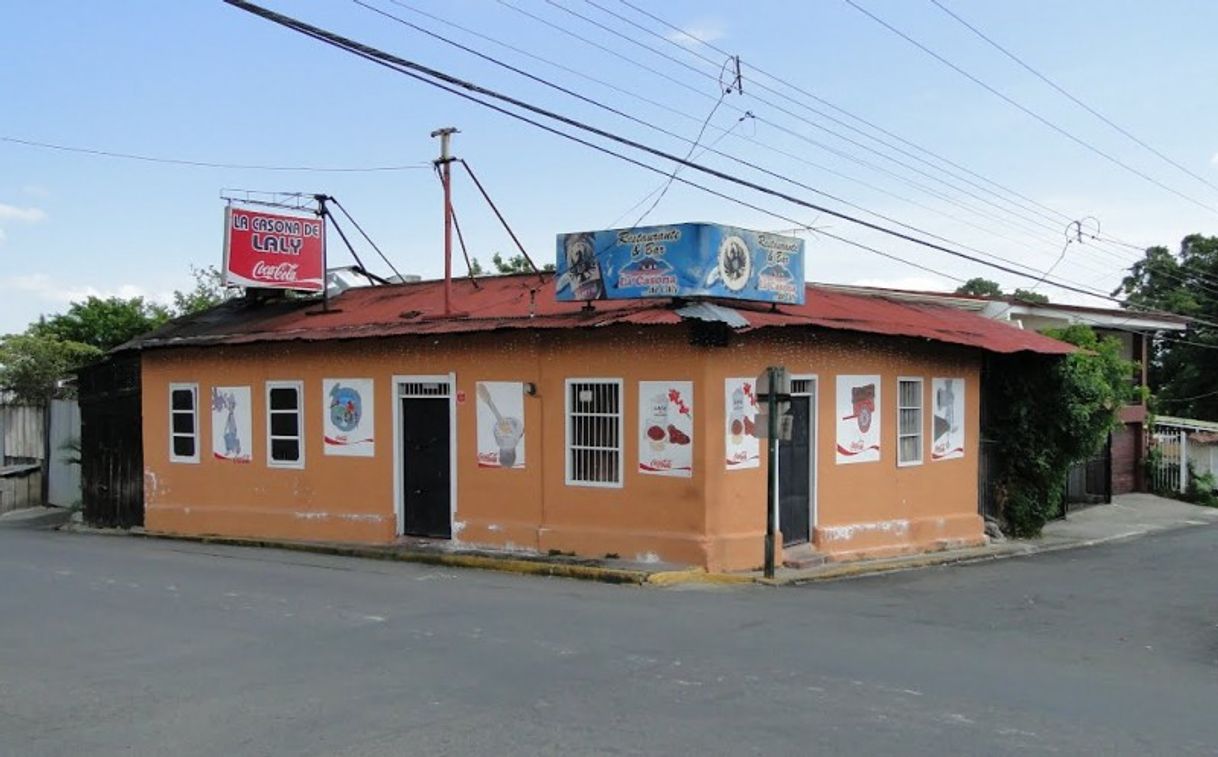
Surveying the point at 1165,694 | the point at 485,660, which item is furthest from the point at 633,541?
the point at 1165,694

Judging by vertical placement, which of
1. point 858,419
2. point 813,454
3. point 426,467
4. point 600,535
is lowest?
point 600,535

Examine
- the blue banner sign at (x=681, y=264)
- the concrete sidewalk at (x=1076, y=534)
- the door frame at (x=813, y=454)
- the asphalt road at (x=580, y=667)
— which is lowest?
the concrete sidewalk at (x=1076, y=534)

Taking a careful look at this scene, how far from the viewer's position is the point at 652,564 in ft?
45.5

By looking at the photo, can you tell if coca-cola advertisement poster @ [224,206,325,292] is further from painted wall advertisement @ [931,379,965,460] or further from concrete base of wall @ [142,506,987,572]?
painted wall advertisement @ [931,379,965,460]

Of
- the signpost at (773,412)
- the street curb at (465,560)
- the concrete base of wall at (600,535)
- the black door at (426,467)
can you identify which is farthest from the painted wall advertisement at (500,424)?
the signpost at (773,412)

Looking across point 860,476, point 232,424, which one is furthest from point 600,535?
point 232,424

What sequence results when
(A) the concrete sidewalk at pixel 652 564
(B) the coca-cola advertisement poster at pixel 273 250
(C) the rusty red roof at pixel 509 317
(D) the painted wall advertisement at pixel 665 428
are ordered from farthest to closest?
(B) the coca-cola advertisement poster at pixel 273 250 < (C) the rusty red roof at pixel 509 317 < (D) the painted wall advertisement at pixel 665 428 < (A) the concrete sidewalk at pixel 652 564

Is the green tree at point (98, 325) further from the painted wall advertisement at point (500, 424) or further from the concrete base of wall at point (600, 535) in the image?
the painted wall advertisement at point (500, 424)

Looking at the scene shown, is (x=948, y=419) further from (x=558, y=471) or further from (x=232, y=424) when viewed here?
(x=232, y=424)

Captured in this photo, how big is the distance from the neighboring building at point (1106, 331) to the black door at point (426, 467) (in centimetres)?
929

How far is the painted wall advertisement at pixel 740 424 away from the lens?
14.0 m

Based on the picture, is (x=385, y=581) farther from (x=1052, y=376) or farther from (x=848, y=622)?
(x=1052, y=376)

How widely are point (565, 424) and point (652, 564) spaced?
2.41 metres

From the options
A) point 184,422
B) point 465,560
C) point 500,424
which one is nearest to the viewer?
point 465,560
